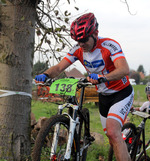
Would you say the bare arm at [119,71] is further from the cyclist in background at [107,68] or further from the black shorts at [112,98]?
the black shorts at [112,98]

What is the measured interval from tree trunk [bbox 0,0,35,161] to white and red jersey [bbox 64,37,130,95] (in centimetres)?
72

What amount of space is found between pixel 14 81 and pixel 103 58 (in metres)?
1.32

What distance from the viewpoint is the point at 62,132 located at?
11.0ft

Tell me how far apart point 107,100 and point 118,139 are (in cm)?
79

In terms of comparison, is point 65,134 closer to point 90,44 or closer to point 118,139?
point 118,139

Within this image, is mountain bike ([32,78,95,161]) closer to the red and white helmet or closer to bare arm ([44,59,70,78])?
bare arm ([44,59,70,78])

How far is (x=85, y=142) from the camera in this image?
3.72 meters

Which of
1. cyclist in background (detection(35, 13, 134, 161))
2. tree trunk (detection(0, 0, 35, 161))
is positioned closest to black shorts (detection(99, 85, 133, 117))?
cyclist in background (detection(35, 13, 134, 161))

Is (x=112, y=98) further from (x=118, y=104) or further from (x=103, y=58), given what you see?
(x=103, y=58)

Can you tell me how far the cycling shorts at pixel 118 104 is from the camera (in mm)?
3416

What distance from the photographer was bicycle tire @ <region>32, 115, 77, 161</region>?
2729 mm

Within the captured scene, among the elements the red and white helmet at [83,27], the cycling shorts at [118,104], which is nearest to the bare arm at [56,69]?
the red and white helmet at [83,27]

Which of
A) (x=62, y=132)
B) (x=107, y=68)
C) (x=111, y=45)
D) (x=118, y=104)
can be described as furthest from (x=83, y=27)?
(x=62, y=132)

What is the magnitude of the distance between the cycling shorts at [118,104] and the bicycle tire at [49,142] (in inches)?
25.7
